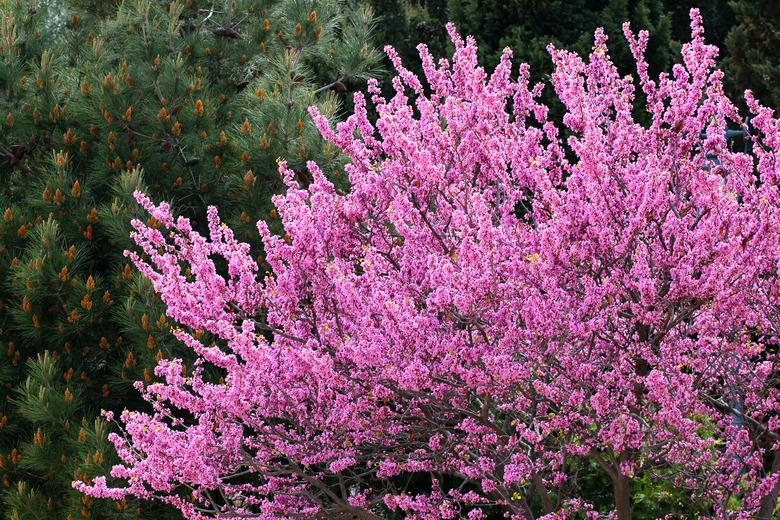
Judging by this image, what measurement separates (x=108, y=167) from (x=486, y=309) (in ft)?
10.2

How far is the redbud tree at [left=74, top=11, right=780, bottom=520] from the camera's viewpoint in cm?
371

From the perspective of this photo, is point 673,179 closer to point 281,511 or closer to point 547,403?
point 547,403

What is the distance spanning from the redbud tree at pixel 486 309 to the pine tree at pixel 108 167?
47.0 inches

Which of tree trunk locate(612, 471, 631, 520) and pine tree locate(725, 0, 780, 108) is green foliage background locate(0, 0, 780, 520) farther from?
pine tree locate(725, 0, 780, 108)

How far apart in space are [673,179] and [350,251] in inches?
55.6

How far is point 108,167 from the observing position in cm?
597

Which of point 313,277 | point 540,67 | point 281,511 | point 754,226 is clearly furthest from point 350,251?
point 540,67

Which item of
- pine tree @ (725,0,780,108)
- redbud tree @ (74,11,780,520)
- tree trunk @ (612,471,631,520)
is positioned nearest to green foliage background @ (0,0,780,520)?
tree trunk @ (612,471,631,520)

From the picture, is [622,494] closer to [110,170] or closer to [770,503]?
[770,503]

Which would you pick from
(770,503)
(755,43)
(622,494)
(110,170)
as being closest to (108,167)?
(110,170)

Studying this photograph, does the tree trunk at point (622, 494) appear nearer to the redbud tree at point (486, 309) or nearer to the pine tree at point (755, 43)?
the redbud tree at point (486, 309)

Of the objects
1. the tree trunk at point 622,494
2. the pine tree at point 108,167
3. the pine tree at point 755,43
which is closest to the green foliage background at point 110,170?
the pine tree at point 108,167

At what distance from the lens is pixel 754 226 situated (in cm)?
379

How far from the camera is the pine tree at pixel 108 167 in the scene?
5.28m
